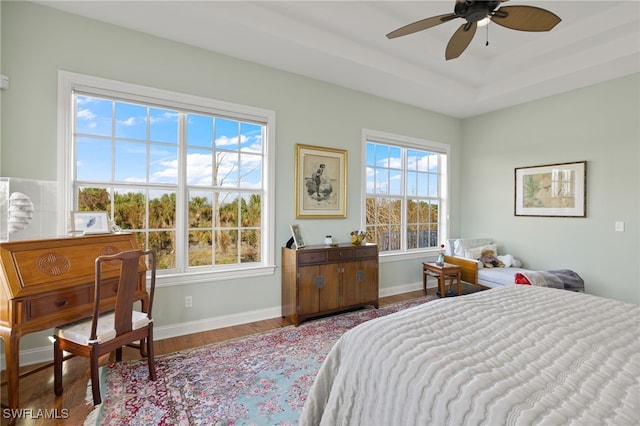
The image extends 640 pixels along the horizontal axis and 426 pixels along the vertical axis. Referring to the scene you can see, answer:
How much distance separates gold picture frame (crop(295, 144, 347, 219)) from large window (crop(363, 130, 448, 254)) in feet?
1.66

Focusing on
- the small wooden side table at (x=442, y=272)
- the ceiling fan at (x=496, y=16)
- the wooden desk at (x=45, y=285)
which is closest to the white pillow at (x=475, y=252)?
the small wooden side table at (x=442, y=272)

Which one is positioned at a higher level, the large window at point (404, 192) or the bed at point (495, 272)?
the large window at point (404, 192)

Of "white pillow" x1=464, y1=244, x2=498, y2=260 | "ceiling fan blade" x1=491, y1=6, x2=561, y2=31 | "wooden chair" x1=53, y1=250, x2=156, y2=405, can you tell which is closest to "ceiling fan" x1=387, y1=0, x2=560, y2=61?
"ceiling fan blade" x1=491, y1=6, x2=561, y2=31

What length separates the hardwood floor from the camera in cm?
183

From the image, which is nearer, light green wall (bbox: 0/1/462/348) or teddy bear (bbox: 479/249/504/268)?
light green wall (bbox: 0/1/462/348)

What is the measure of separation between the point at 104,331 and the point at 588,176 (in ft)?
17.7

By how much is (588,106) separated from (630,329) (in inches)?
142

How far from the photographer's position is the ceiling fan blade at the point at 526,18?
6.19ft

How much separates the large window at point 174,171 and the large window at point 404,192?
171 centimetres

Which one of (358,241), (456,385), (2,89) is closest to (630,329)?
(456,385)

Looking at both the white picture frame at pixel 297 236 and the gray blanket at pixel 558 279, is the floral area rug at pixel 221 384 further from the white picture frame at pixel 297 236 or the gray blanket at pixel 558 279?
the gray blanket at pixel 558 279

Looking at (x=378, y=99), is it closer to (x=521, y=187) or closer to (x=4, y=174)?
(x=521, y=187)

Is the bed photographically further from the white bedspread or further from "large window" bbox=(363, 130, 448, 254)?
the white bedspread

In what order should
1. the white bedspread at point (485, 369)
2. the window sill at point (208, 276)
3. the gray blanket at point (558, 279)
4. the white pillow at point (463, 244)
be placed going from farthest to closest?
the white pillow at point (463, 244) < the gray blanket at point (558, 279) < the window sill at point (208, 276) < the white bedspread at point (485, 369)
